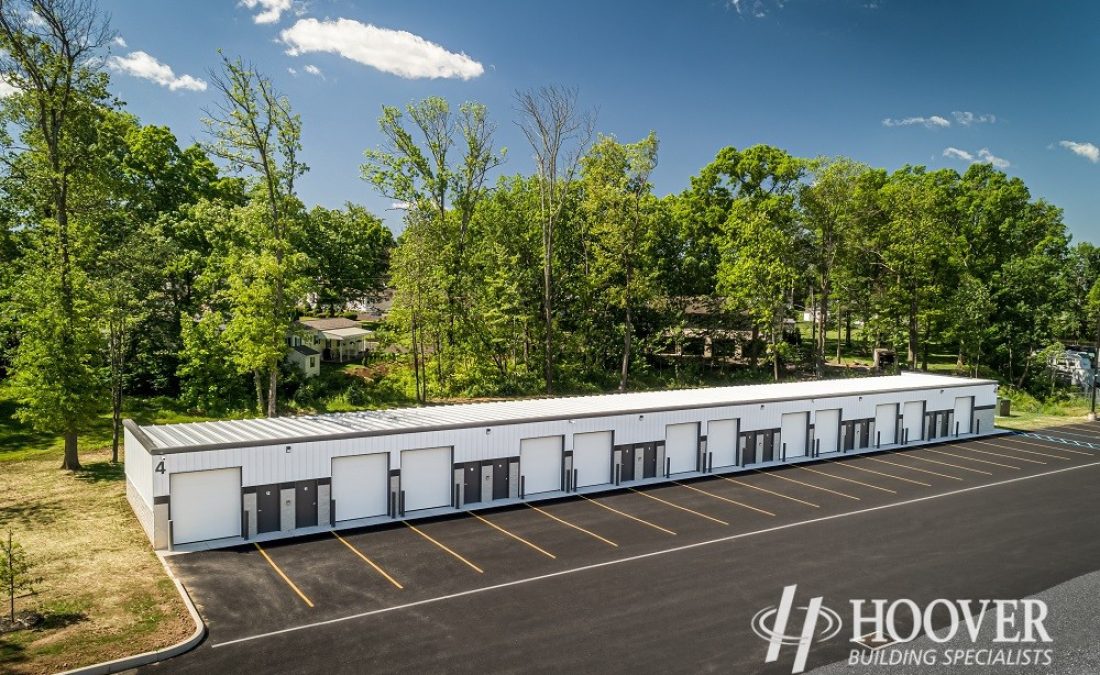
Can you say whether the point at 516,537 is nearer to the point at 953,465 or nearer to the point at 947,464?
the point at 947,464

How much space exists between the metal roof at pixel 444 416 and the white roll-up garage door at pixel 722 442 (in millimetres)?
1048

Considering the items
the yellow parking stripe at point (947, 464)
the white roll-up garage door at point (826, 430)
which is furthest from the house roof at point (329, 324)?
the yellow parking stripe at point (947, 464)

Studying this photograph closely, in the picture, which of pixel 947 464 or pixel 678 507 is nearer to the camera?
pixel 678 507

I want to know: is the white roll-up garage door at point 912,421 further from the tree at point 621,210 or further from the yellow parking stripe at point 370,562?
the yellow parking stripe at point 370,562

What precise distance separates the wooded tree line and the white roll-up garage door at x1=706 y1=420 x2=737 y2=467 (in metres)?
19.7

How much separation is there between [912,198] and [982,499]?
3933cm

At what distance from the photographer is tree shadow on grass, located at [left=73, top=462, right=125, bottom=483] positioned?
94.7 feet

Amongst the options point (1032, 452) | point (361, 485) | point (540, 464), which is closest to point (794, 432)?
point (1032, 452)

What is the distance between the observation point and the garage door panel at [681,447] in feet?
102

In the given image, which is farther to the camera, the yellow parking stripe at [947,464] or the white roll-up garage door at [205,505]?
the yellow parking stripe at [947,464]

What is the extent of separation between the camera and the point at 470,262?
51938mm

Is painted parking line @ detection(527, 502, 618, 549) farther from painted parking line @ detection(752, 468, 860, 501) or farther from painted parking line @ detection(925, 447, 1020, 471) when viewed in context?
painted parking line @ detection(925, 447, 1020, 471)

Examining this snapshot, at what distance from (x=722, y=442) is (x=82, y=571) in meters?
25.1

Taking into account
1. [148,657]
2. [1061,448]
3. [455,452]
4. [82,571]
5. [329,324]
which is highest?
[329,324]
